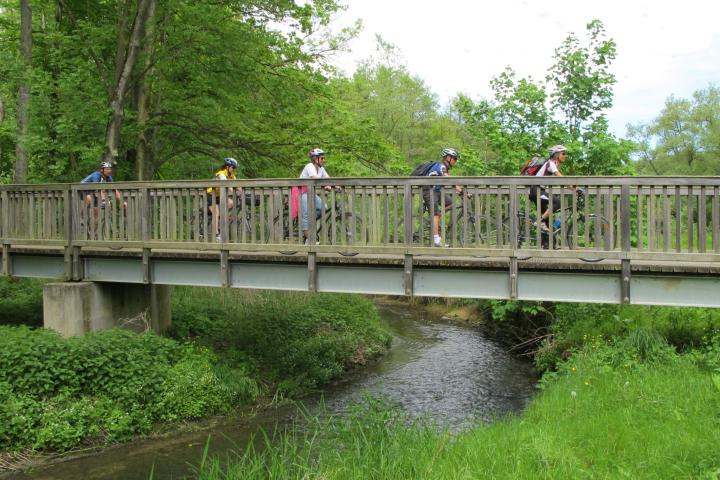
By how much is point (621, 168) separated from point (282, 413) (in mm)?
9821

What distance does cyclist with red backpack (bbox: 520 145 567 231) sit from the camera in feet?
30.5

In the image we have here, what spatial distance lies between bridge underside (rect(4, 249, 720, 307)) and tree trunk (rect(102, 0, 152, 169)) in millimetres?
3389

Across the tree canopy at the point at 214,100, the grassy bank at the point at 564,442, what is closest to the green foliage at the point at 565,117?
the tree canopy at the point at 214,100

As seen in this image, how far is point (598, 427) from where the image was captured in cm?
758

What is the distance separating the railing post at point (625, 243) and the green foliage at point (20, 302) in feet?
38.0

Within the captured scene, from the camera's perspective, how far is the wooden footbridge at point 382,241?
8742mm

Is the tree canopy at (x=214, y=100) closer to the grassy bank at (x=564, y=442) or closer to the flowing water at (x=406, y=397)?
the flowing water at (x=406, y=397)

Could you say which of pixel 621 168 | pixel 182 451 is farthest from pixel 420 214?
pixel 621 168

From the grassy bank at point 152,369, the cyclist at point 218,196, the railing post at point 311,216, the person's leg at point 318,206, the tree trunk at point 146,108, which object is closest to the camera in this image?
the grassy bank at point 152,369

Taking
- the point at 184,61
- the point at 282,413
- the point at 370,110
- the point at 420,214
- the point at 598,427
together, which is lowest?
the point at 282,413

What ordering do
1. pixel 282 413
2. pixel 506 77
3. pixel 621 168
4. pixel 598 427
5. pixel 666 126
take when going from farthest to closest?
1. pixel 666 126
2. pixel 506 77
3. pixel 621 168
4. pixel 282 413
5. pixel 598 427

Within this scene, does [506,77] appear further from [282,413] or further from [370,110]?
[370,110]

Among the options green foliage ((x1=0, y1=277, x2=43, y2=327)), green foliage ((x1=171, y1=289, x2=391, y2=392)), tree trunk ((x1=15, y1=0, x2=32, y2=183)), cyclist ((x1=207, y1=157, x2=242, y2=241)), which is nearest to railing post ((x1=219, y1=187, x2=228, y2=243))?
cyclist ((x1=207, y1=157, x2=242, y2=241))

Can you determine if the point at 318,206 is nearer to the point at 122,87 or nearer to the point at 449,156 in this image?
the point at 449,156
